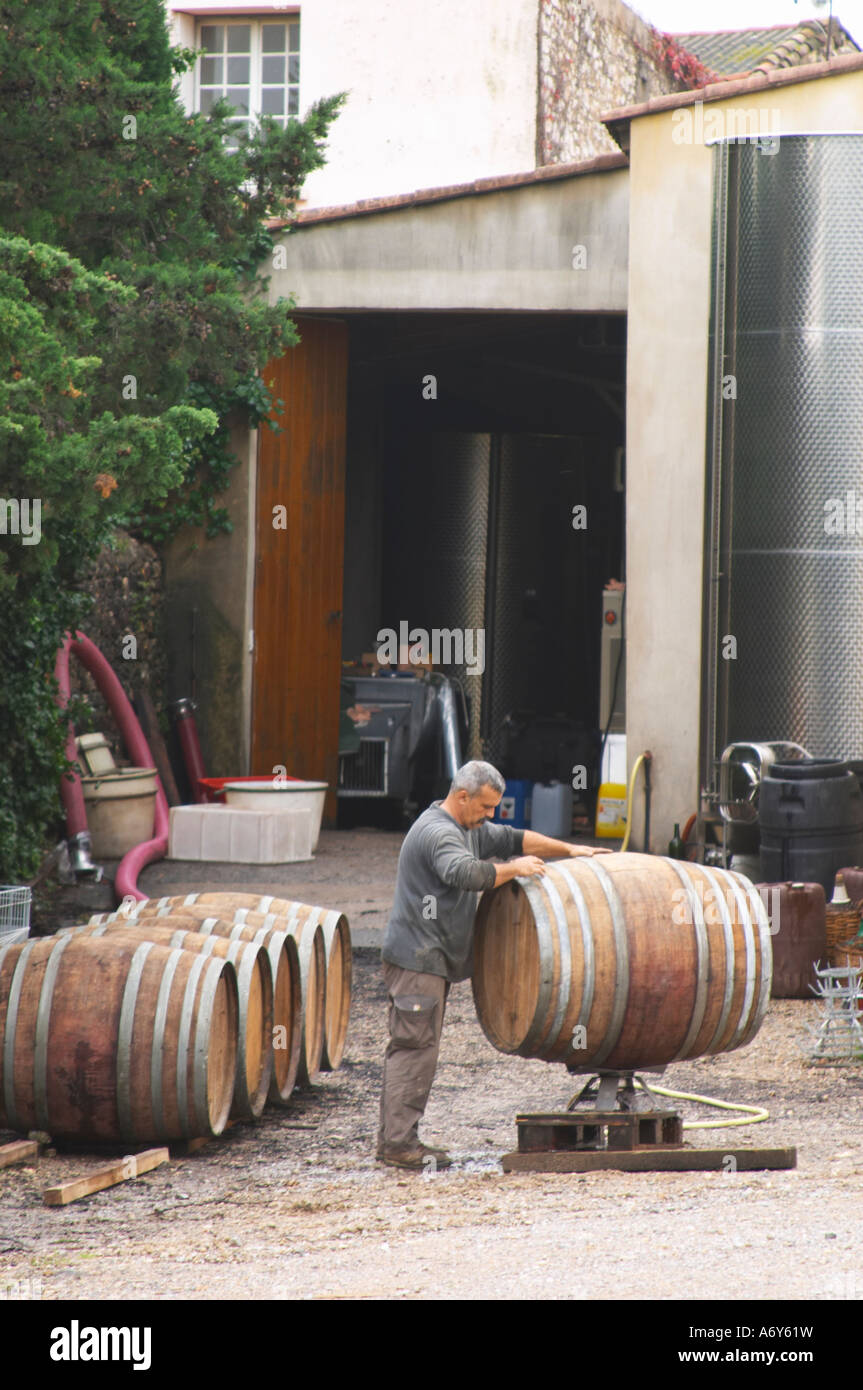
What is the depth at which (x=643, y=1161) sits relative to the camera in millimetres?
6387

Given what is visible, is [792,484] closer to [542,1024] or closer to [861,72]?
[861,72]

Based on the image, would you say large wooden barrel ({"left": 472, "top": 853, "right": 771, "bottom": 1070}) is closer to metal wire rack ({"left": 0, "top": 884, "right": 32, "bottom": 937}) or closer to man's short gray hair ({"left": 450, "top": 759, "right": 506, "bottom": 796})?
man's short gray hair ({"left": 450, "top": 759, "right": 506, "bottom": 796})

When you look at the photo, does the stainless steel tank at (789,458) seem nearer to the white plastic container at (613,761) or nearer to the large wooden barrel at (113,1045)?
the white plastic container at (613,761)

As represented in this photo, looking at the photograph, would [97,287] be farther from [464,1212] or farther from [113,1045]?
[464,1212]

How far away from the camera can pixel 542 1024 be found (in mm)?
6277

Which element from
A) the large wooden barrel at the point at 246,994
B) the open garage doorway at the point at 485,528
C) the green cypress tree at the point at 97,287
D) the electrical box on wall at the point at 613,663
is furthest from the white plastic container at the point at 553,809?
the large wooden barrel at the point at 246,994

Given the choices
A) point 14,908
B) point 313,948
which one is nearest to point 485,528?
point 14,908

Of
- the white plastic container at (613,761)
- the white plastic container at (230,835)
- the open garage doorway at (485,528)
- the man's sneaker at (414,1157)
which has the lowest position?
the man's sneaker at (414,1157)

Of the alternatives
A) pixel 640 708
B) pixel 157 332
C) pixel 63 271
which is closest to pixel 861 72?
pixel 640 708

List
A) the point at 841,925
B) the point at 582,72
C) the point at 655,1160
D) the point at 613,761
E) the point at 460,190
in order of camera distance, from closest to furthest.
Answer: the point at 655,1160 → the point at 841,925 → the point at 460,190 → the point at 613,761 → the point at 582,72

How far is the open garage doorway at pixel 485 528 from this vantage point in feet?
61.2

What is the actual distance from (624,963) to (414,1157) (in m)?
1.16

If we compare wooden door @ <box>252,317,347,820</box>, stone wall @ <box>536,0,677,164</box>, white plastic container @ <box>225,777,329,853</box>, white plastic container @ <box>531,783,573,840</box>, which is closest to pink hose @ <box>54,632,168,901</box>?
white plastic container @ <box>225,777,329,853</box>

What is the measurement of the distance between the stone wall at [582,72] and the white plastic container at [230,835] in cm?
847
